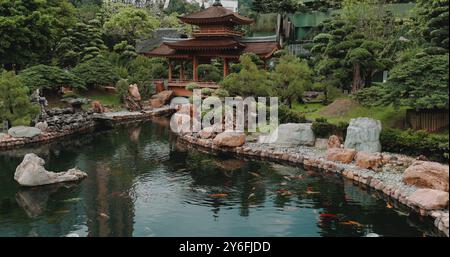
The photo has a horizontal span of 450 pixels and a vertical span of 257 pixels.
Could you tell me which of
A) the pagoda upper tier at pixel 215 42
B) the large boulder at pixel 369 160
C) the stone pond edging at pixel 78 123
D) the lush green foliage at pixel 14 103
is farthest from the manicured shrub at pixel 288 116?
the pagoda upper tier at pixel 215 42

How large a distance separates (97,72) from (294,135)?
18.7 meters

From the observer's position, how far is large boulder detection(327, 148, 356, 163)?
17969 mm

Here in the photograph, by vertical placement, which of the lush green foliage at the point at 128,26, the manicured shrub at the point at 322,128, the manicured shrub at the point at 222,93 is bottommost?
the manicured shrub at the point at 322,128

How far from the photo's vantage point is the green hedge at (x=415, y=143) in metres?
16.5

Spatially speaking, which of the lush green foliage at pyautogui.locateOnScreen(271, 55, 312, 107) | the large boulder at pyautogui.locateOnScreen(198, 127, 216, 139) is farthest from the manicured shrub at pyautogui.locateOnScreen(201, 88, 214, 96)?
the large boulder at pyautogui.locateOnScreen(198, 127, 216, 139)

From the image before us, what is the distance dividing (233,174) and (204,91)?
505 inches

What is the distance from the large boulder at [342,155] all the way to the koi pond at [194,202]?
1246mm

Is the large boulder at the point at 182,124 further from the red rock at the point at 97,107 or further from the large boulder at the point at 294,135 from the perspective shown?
the red rock at the point at 97,107

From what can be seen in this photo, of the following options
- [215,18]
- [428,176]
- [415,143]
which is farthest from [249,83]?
[215,18]

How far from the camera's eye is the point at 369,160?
16.9 metres

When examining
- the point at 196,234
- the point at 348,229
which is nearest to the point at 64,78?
the point at 196,234
